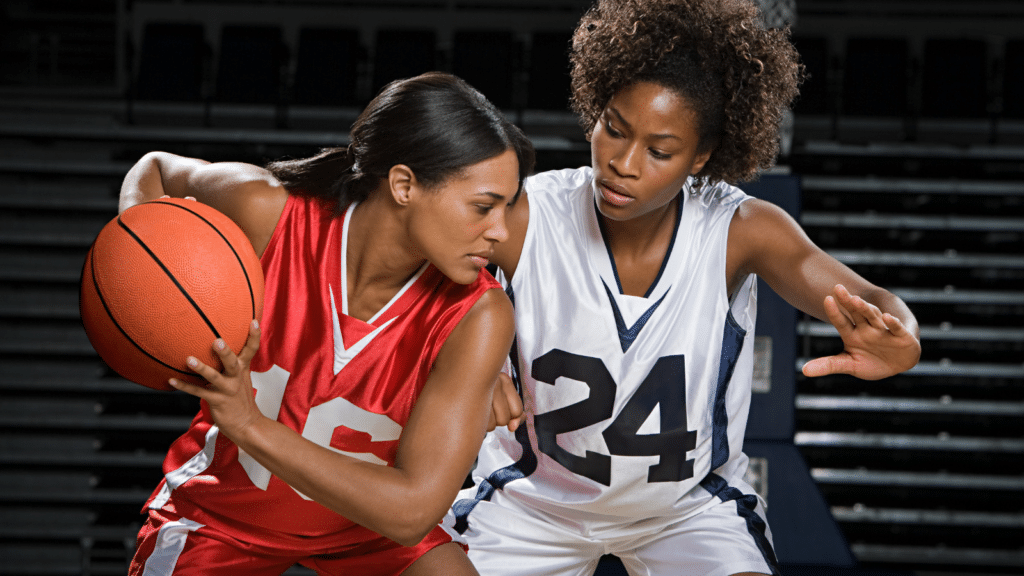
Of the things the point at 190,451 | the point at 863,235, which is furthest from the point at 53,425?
the point at 863,235

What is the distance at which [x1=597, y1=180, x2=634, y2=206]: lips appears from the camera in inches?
71.1

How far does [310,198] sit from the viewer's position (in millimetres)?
1783

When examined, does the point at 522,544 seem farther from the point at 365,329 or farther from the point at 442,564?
the point at 365,329

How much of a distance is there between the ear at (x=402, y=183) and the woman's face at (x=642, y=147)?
17.4 inches

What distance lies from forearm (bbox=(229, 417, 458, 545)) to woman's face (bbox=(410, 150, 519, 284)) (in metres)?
0.43

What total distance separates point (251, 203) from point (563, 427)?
94cm

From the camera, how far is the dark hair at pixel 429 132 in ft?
5.15

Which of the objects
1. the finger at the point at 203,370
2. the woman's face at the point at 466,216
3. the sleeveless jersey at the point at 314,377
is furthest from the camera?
the sleeveless jersey at the point at 314,377

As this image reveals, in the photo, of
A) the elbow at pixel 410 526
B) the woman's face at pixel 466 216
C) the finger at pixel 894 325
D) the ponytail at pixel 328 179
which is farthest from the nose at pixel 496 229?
the finger at pixel 894 325

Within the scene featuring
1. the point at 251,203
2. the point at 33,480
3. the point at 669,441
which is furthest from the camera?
the point at 33,480

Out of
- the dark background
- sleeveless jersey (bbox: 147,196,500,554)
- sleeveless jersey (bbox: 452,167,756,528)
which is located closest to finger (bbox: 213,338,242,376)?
sleeveless jersey (bbox: 147,196,500,554)

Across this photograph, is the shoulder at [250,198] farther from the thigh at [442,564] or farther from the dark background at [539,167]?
the dark background at [539,167]

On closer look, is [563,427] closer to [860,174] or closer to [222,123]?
[860,174]

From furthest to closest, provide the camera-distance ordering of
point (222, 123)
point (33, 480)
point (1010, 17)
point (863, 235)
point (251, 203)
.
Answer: point (1010, 17) < point (222, 123) < point (863, 235) < point (33, 480) < point (251, 203)
